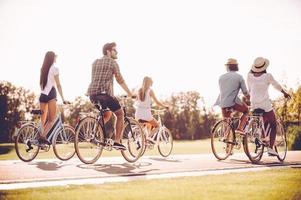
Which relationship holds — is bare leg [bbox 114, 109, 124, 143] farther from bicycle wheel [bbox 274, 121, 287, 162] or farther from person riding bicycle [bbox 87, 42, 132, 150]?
bicycle wheel [bbox 274, 121, 287, 162]

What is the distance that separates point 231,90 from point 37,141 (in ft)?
16.3

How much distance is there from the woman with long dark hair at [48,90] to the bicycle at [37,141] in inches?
5.0

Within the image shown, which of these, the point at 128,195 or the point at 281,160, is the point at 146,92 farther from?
the point at 128,195

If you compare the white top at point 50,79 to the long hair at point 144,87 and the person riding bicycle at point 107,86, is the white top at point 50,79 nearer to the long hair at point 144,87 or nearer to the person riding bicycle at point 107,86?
the person riding bicycle at point 107,86

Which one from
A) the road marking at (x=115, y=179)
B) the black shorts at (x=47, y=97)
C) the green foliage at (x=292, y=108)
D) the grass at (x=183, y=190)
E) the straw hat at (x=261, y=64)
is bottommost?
the grass at (x=183, y=190)

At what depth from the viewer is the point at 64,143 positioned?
985 cm

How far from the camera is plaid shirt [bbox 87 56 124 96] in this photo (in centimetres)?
882

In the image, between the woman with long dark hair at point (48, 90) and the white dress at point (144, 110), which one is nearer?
the woman with long dark hair at point (48, 90)

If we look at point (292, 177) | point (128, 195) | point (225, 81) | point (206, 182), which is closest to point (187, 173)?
point (206, 182)

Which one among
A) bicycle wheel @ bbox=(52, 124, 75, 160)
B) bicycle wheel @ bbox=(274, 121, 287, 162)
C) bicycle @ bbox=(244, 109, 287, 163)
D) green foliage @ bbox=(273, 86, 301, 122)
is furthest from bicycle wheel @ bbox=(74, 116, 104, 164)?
green foliage @ bbox=(273, 86, 301, 122)

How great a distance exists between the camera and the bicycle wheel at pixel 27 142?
9531 mm

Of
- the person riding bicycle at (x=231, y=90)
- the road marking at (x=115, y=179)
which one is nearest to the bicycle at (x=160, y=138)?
the person riding bicycle at (x=231, y=90)

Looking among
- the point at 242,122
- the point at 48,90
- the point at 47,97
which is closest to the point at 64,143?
the point at 47,97

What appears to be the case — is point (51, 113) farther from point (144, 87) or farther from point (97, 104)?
point (144, 87)
